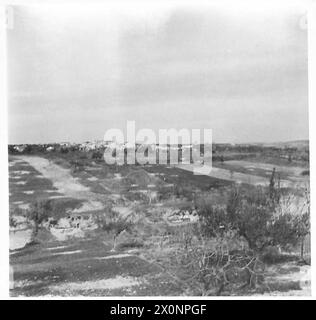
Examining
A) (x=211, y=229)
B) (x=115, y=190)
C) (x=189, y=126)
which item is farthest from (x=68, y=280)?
(x=189, y=126)

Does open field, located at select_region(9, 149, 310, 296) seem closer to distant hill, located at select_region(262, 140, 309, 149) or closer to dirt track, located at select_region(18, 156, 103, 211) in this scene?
dirt track, located at select_region(18, 156, 103, 211)

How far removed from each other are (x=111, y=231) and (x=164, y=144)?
60 cm

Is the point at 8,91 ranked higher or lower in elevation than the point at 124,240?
higher

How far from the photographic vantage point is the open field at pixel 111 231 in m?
3.75

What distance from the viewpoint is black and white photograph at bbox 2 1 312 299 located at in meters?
3.75

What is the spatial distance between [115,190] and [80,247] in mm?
391

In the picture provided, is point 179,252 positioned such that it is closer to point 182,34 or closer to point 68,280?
point 68,280

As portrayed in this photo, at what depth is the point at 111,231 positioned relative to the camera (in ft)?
12.4

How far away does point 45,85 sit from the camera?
12.4ft

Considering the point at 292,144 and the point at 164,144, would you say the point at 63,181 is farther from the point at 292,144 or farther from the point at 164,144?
the point at 292,144

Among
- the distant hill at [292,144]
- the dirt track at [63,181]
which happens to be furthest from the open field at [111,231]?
the distant hill at [292,144]

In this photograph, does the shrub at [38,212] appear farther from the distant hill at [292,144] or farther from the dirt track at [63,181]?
the distant hill at [292,144]

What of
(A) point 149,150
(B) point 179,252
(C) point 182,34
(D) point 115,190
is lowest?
(B) point 179,252

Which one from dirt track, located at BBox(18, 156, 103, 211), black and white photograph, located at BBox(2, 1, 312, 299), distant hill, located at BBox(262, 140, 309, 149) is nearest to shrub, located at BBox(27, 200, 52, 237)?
black and white photograph, located at BBox(2, 1, 312, 299)
